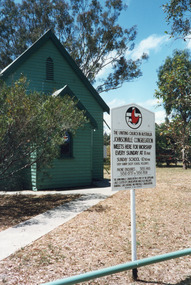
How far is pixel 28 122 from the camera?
846 cm

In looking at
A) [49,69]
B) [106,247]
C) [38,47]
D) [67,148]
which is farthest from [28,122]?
[38,47]

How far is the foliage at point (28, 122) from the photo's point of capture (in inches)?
323

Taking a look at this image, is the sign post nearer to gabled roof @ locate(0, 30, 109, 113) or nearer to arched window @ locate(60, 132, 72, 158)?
arched window @ locate(60, 132, 72, 158)

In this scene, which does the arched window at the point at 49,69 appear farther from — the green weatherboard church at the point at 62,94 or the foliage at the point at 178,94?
the foliage at the point at 178,94

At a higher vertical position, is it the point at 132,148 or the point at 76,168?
the point at 132,148

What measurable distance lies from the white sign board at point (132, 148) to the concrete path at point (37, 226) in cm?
287

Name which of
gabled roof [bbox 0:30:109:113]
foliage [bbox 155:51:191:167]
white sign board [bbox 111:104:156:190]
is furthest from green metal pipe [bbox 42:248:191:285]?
gabled roof [bbox 0:30:109:113]

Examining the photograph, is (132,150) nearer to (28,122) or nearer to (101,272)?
(101,272)

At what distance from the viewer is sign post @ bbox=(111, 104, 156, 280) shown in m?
4.21

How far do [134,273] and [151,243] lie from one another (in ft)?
5.44

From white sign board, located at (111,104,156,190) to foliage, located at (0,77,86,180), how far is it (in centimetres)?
453

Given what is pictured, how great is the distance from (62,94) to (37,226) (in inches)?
323

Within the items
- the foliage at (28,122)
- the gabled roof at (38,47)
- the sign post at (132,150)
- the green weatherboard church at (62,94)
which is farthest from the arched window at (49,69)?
the sign post at (132,150)

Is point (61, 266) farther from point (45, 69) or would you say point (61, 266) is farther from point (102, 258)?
point (45, 69)
